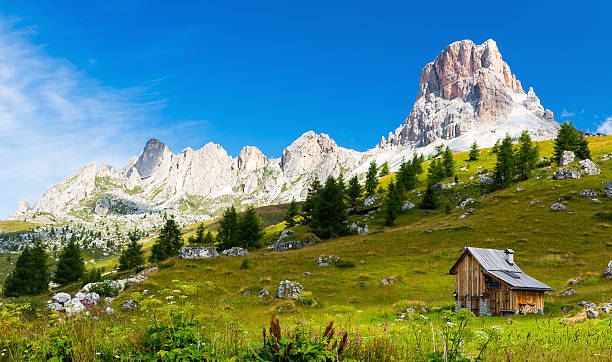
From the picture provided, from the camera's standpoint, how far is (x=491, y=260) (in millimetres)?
29109

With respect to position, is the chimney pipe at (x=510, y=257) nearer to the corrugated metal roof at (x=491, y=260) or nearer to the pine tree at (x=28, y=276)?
the corrugated metal roof at (x=491, y=260)

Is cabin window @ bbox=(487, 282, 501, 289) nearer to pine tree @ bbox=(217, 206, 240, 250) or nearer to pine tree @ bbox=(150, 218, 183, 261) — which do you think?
pine tree @ bbox=(217, 206, 240, 250)

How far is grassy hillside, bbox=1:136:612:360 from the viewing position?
22.8 m

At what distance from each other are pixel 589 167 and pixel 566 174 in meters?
6.37

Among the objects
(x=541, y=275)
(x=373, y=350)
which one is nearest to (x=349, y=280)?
(x=541, y=275)

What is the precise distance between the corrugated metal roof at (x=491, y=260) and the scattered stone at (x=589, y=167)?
63.5 m

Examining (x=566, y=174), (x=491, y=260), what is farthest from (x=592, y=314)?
(x=566, y=174)

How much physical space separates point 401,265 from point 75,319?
1608 inches

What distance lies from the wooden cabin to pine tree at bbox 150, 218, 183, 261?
58187 mm

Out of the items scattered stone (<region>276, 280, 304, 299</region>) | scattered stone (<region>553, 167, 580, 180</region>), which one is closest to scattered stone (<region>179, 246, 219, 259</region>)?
scattered stone (<region>276, 280, 304, 299</region>)

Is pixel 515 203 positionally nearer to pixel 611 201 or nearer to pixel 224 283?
pixel 611 201

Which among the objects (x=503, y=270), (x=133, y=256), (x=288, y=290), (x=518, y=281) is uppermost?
(x=503, y=270)

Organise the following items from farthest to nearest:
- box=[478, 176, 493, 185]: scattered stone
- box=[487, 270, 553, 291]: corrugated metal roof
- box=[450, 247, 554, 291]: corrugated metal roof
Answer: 1. box=[478, 176, 493, 185]: scattered stone
2. box=[450, 247, 554, 291]: corrugated metal roof
3. box=[487, 270, 553, 291]: corrugated metal roof

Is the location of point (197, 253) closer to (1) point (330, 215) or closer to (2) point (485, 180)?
(1) point (330, 215)
